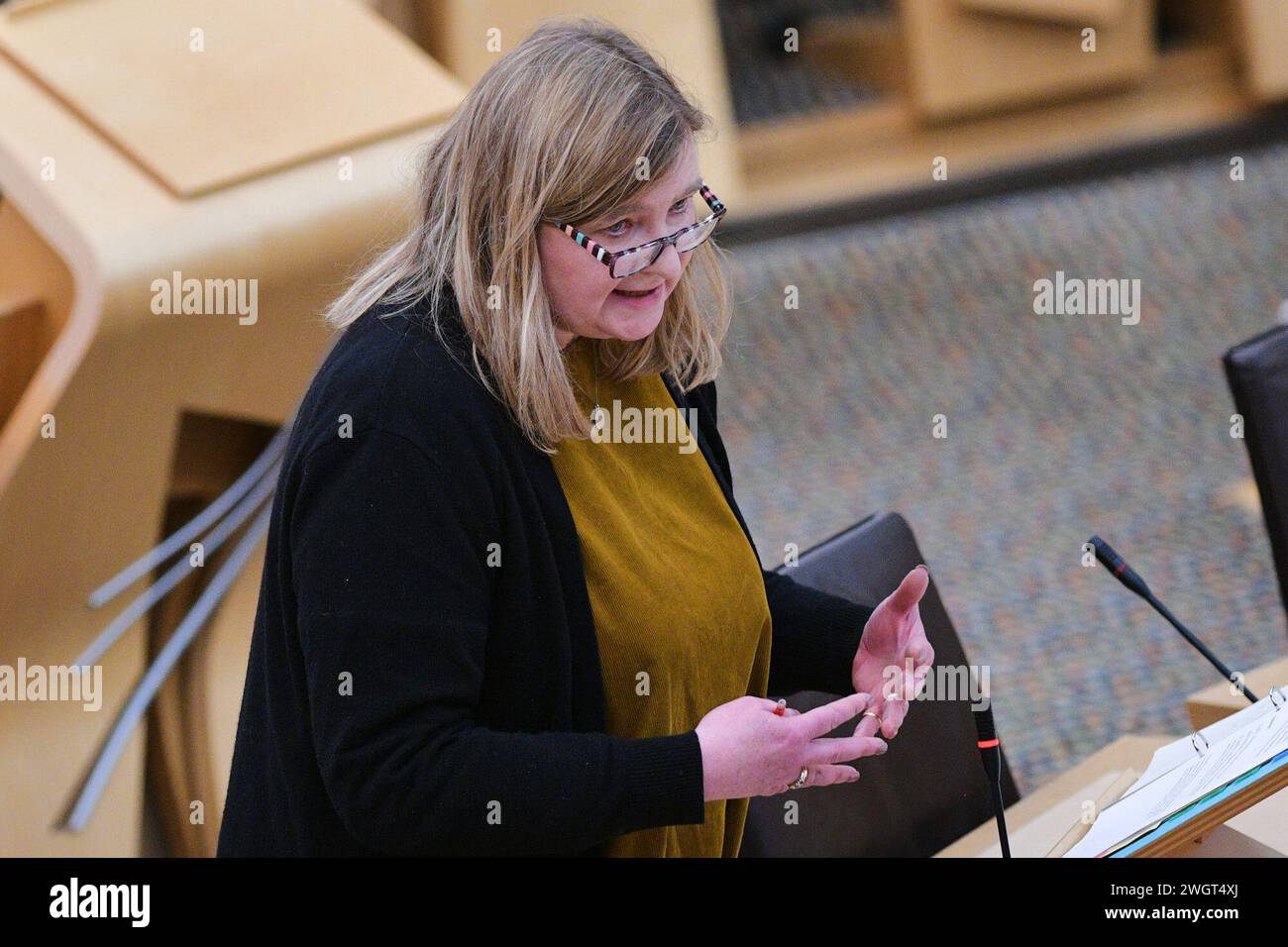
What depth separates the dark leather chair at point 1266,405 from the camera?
2.00 metres

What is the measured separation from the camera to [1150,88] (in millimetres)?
5953

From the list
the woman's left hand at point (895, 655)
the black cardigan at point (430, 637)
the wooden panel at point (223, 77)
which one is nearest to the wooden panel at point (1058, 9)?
the wooden panel at point (223, 77)

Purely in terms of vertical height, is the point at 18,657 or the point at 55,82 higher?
the point at 55,82

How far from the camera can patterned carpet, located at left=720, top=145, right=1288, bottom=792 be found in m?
3.42

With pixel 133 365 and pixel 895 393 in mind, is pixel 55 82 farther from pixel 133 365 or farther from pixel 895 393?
pixel 895 393

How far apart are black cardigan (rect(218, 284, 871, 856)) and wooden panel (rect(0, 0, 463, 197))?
1.22m

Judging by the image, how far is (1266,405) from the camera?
2.01 meters

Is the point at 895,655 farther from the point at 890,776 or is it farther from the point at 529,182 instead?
the point at 529,182

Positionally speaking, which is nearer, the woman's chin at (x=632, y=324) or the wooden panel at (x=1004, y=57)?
the woman's chin at (x=632, y=324)

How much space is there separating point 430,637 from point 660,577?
26cm

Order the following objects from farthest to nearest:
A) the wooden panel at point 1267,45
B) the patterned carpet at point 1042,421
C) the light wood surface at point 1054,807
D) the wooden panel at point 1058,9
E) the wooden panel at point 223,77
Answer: the wooden panel at point 1267,45 → the wooden panel at point 1058,9 → the patterned carpet at point 1042,421 → the wooden panel at point 223,77 → the light wood surface at point 1054,807

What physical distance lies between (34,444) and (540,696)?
1104 mm

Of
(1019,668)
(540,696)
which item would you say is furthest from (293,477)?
(1019,668)

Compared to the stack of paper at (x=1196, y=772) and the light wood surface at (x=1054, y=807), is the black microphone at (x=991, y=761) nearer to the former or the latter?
the stack of paper at (x=1196, y=772)
